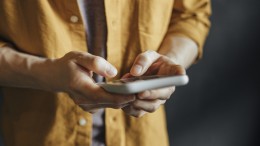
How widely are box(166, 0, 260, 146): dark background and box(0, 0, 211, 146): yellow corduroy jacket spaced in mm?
314

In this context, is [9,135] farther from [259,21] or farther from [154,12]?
[259,21]

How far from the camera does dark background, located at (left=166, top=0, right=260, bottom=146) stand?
1.00 metres

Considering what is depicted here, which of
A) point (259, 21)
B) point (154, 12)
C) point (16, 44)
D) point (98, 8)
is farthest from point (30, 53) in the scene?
point (259, 21)

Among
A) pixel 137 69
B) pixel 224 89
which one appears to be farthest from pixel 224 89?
pixel 137 69

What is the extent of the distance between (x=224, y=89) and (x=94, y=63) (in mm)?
672

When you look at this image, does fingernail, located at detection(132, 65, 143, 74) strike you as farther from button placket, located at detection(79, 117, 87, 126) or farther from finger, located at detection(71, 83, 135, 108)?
button placket, located at detection(79, 117, 87, 126)

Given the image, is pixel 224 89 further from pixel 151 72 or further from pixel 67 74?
pixel 67 74

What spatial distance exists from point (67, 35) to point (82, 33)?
29mm

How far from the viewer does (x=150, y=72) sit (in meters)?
0.59

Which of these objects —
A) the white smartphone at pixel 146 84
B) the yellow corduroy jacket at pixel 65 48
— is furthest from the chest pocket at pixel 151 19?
the white smartphone at pixel 146 84

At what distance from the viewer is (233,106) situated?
1082 mm

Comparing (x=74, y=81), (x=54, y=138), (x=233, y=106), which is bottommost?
(x=233, y=106)

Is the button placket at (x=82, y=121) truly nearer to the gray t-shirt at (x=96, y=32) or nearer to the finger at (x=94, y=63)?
the gray t-shirt at (x=96, y=32)

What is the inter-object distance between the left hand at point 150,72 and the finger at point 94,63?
0.05 metres
